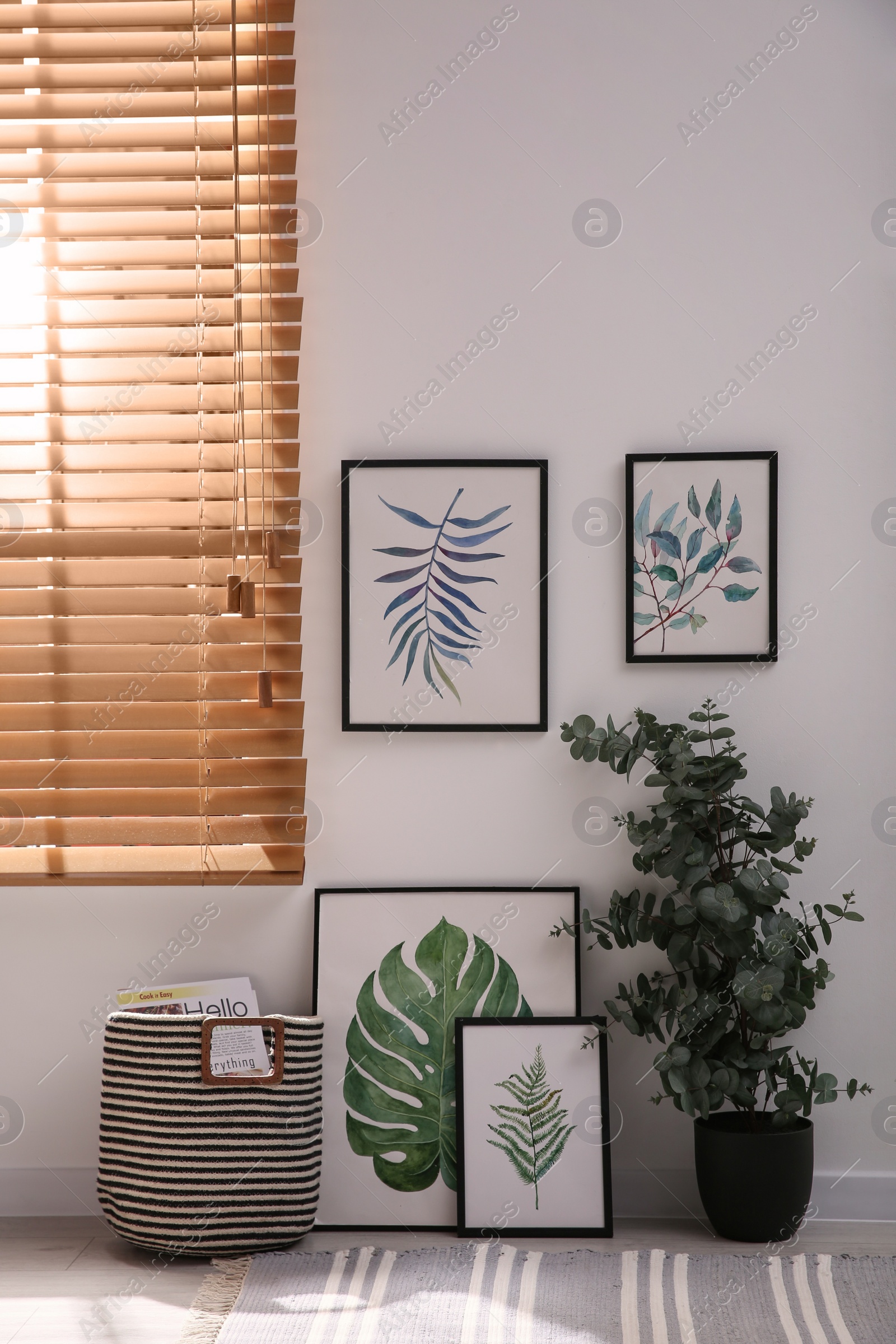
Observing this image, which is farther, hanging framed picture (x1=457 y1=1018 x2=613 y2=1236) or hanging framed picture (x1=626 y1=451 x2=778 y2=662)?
hanging framed picture (x1=626 y1=451 x2=778 y2=662)

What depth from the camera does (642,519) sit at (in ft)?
6.40

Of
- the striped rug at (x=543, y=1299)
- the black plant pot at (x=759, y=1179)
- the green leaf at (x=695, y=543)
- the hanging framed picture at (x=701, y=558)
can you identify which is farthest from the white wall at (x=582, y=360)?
the striped rug at (x=543, y=1299)

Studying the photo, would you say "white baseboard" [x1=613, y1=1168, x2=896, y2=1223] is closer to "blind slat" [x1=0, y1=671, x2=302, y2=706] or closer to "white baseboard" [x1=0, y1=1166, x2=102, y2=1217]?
"white baseboard" [x1=0, y1=1166, x2=102, y2=1217]

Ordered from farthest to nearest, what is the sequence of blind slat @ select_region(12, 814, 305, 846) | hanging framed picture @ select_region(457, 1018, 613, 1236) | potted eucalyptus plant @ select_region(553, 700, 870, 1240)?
blind slat @ select_region(12, 814, 305, 846) → hanging framed picture @ select_region(457, 1018, 613, 1236) → potted eucalyptus plant @ select_region(553, 700, 870, 1240)

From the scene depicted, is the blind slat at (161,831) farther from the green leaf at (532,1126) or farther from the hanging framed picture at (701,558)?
the hanging framed picture at (701,558)

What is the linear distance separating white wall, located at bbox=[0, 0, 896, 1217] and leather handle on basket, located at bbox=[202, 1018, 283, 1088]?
0.64 ft

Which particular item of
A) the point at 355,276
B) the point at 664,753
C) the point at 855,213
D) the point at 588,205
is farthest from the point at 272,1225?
the point at 855,213

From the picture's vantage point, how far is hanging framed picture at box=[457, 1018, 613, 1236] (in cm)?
181

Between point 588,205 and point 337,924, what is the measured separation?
1.47 metres

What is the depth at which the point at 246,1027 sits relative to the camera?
175cm

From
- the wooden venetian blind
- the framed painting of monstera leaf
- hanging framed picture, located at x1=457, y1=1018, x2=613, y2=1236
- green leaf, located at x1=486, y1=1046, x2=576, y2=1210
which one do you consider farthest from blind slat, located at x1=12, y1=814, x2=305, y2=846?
green leaf, located at x1=486, y1=1046, x2=576, y2=1210

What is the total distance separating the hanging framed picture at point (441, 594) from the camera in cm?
195

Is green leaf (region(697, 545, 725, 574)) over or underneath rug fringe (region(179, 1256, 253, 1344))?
over

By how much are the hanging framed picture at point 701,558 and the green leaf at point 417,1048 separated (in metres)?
0.67
